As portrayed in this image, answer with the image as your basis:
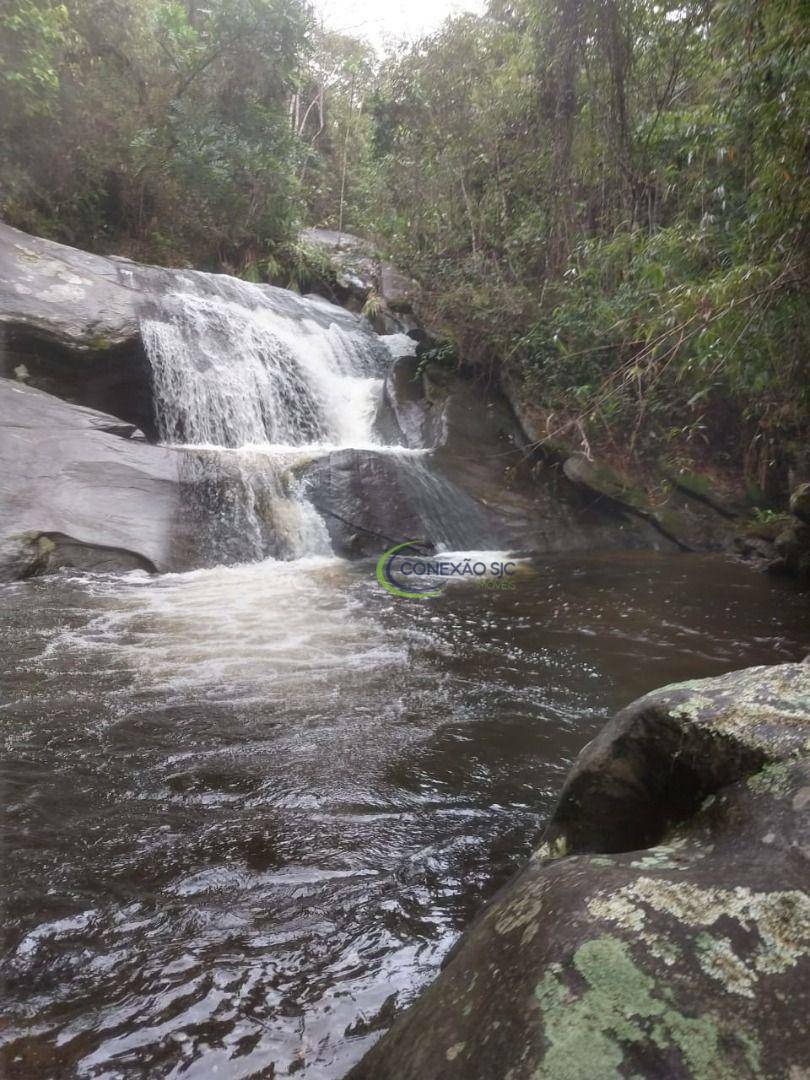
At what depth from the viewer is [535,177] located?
11531mm

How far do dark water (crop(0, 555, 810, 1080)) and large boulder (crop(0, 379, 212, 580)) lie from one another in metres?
0.62

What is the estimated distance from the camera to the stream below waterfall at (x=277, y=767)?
2123 millimetres

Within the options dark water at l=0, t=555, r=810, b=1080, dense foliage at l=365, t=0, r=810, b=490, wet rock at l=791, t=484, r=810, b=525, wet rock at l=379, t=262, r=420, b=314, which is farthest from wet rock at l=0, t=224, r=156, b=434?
wet rock at l=791, t=484, r=810, b=525

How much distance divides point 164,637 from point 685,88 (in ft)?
26.2

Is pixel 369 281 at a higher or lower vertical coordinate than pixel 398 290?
higher

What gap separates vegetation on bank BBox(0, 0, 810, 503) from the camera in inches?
206

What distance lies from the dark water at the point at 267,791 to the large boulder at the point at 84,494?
624mm

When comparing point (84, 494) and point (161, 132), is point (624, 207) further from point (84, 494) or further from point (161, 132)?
point (161, 132)

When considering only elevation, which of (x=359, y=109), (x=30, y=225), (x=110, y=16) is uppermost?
(x=359, y=109)

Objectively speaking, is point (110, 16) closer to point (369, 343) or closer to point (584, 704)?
point (369, 343)

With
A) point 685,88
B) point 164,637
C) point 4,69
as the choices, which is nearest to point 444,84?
point 685,88

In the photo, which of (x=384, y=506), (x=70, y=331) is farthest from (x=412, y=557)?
(x=70, y=331)

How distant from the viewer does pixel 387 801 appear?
132 inches

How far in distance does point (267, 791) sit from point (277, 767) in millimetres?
243
